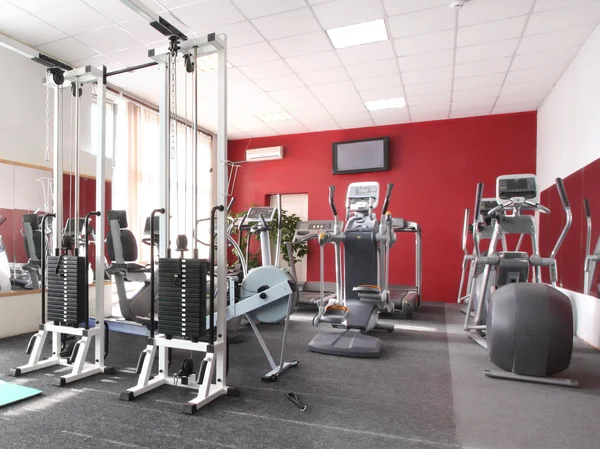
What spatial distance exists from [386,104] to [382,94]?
43 centimetres

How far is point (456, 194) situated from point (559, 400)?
4.87 m

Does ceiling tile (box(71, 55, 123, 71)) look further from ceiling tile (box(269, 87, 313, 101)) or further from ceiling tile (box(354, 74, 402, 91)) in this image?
ceiling tile (box(354, 74, 402, 91))

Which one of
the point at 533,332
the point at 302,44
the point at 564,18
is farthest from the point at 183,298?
the point at 564,18

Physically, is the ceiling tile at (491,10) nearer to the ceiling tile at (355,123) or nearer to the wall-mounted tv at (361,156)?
the ceiling tile at (355,123)

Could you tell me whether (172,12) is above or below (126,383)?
above

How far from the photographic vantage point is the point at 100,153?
3.08 metres

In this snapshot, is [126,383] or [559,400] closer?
[559,400]

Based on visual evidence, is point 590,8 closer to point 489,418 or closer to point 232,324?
point 489,418

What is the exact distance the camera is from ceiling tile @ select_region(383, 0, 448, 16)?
12.0ft

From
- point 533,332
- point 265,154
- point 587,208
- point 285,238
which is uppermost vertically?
point 265,154

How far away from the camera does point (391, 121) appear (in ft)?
23.6

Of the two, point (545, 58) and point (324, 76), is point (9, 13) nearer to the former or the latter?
point (324, 76)

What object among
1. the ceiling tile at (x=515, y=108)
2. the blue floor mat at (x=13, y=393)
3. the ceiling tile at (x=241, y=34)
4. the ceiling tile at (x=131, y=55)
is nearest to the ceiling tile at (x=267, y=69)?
the ceiling tile at (x=241, y=34)

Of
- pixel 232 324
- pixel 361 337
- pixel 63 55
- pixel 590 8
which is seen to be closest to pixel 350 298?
pixel 361 337
